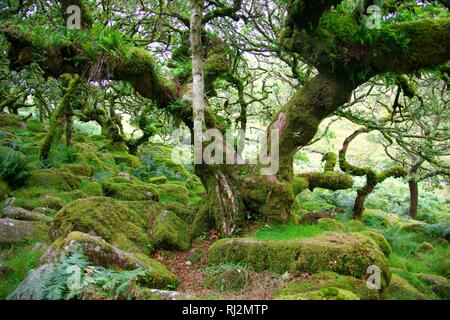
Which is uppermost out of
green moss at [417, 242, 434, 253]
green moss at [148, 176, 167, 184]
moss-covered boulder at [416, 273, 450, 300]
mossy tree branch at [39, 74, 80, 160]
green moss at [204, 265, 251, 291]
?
mossy tree branch at [39, 74, 80, 160]

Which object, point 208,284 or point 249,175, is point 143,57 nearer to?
point 249,175

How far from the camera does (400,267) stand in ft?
27.2

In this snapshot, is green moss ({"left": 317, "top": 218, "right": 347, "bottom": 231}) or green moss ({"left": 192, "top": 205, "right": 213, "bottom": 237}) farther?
green moss ({"left": 317, "top": 218, "right": 347, "bottom": 231})

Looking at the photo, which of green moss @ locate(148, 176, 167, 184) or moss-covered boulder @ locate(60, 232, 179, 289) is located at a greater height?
green moss @ locate(148, 176, 167, 184)

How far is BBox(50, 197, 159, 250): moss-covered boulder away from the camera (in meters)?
6.16

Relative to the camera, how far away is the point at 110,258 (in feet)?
16.1

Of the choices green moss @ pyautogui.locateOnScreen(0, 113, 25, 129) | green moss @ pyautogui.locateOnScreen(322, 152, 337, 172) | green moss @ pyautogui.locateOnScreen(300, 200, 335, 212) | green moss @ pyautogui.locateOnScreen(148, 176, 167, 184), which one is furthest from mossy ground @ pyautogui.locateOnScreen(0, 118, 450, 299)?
green moss @ pyautogui.locateOnScreen(0, 113, 25, 129)

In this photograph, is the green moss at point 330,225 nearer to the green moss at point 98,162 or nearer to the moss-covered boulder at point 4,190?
the moss-covered boulder at point 4,190

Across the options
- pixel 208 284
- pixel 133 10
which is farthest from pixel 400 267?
pixel 133 10

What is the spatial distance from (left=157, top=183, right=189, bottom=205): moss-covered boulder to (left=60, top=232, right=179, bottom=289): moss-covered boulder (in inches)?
223

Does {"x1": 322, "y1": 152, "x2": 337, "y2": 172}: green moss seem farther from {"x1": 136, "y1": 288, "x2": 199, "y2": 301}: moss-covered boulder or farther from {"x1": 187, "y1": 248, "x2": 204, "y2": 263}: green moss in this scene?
{"x1": 136, "y1": 288, "x2": 199, "y2": 301}: moss-covered boulder

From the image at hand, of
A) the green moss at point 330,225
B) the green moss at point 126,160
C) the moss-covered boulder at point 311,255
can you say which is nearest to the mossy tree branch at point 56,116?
the green moss at point 126,160
